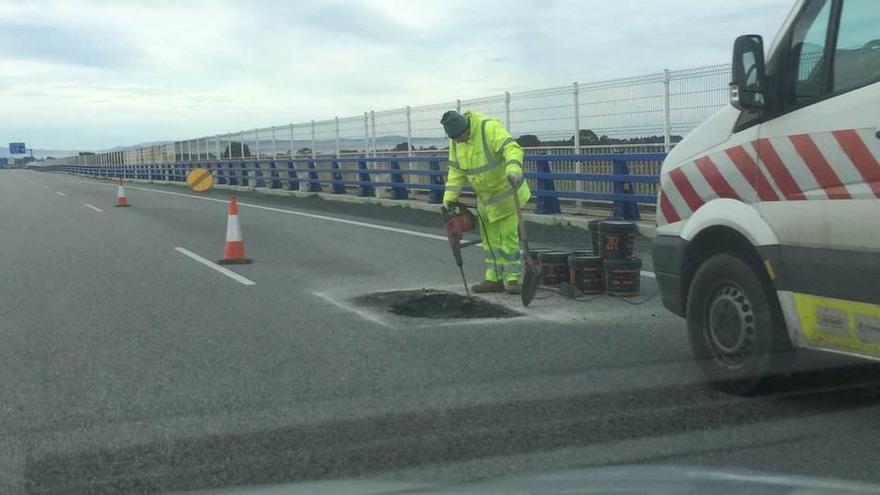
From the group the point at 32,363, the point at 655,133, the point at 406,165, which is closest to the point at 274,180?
the point at 406,165

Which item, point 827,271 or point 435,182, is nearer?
point 827,271

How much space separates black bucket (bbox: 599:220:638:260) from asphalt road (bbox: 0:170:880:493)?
0.41m

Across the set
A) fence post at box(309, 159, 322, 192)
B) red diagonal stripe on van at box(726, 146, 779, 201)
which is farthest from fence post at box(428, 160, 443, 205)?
red diagonal stripe on van at box(726, 146, 779, 201)

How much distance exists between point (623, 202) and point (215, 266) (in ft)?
19.6

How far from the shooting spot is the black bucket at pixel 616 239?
8188 mm

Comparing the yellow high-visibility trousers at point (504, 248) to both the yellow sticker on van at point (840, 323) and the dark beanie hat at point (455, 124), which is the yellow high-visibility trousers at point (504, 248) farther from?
the yellow sticker on van at point (840, 323)

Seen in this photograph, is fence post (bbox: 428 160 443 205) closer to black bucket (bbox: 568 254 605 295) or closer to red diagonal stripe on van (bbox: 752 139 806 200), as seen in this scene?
black bucket (bbox: 568 254 605 295)

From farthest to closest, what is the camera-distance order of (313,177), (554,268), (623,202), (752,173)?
1. (313,177)
2. (623,202)
3. (554,268)
4. (752,173)

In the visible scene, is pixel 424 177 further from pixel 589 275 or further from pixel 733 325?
pixel 733 325

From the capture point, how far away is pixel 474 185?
907 cm

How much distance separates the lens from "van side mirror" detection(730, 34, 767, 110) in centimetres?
472

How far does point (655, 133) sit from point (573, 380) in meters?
9.63

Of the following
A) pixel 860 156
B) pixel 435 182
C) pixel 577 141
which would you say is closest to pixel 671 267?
pixel 860 156

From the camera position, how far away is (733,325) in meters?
5.11
